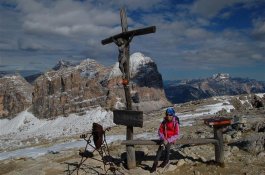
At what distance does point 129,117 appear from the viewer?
13992 mm

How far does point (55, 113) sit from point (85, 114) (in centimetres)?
2161

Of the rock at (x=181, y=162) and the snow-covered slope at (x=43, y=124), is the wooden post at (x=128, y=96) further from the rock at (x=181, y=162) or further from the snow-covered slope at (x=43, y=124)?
the snow-covered slope at (x=43, y=124)

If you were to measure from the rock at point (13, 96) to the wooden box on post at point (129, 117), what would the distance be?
154 m

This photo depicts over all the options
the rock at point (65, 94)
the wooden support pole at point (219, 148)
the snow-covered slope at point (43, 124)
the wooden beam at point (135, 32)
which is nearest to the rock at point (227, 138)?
the wooden support pole at point (219, 148)

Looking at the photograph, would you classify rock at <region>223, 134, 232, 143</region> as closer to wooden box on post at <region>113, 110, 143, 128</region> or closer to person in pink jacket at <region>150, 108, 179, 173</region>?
person in pink jacket at <region>150, 108, 179, 173</region>

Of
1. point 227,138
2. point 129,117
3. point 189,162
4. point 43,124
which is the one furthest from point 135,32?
point 43,124

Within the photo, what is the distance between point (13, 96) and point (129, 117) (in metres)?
173

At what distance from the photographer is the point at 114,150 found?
63.7 ft

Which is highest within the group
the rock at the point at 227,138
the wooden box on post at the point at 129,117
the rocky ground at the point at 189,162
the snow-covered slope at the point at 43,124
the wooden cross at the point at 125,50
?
the wooden cross at the point at 125,50

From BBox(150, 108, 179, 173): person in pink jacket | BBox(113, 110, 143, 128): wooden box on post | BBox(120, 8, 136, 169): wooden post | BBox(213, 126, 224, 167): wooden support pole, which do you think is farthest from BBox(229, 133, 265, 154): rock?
BBox(113, 110, 143, 128): wooden box on post

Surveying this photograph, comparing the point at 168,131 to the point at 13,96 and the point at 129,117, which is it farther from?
the point at 13,96

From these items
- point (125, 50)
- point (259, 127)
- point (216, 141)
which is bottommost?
point (259, 127)

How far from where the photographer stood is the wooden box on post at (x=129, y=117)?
44.8 feet

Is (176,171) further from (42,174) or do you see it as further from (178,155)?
(42,174)
